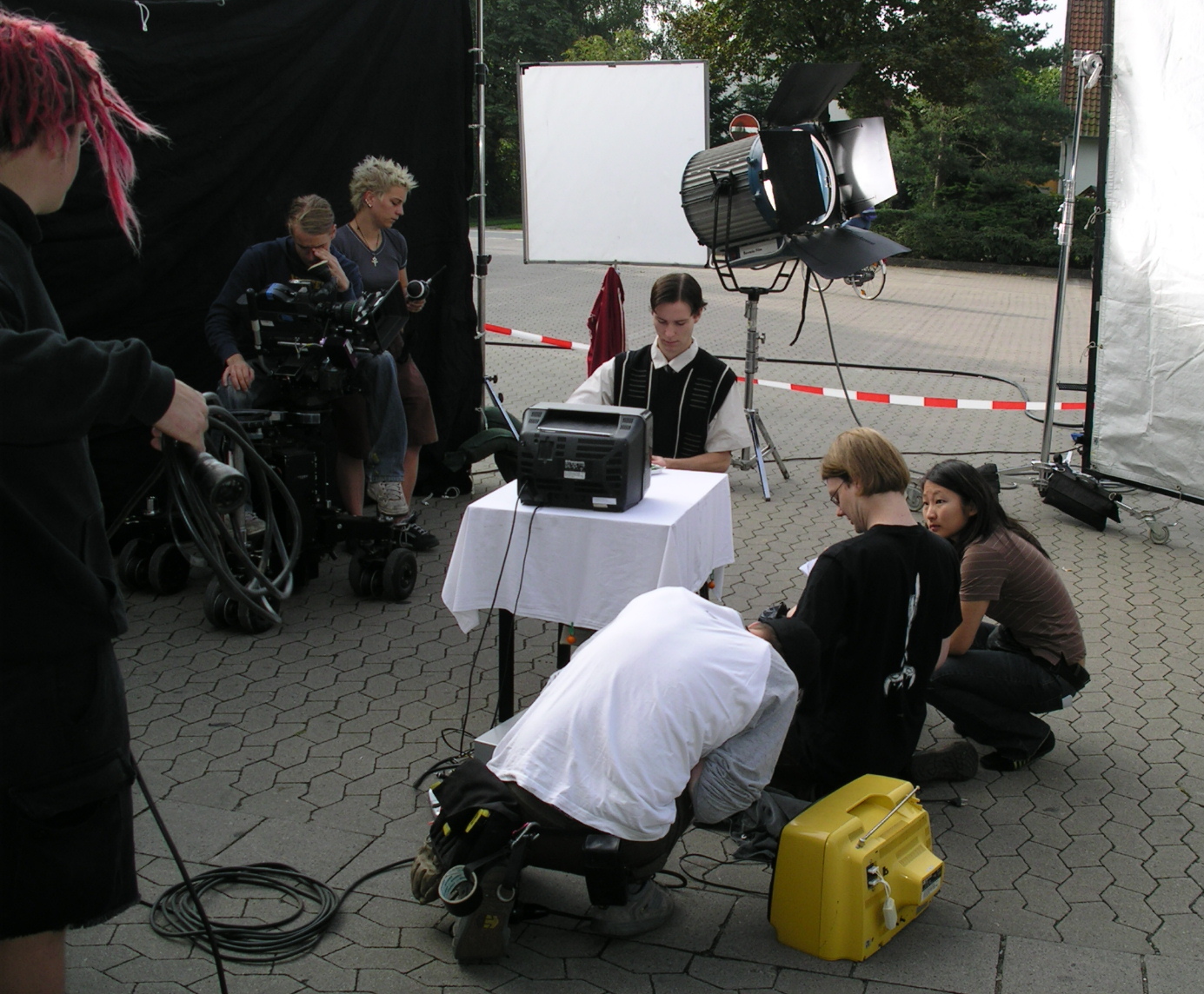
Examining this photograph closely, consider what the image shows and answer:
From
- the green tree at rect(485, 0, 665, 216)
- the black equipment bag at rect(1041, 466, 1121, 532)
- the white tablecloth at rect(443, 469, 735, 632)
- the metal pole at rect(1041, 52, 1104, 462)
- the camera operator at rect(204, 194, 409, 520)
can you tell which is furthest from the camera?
the green tree at rect(485, 0, 665, 216)

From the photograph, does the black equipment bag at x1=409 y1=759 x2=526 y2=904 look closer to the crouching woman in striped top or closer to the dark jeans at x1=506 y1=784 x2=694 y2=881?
the dark jeans at x1=506 y1=784 x2=694 y2=881

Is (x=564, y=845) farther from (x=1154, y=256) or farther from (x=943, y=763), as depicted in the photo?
(x=1154, y=256)

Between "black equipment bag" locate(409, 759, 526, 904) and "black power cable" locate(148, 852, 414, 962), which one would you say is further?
"black power cable" locate(148, 852, 414, 962)

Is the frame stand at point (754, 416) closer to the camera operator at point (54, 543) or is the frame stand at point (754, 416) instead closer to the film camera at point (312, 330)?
the film camera at point (312, 330)

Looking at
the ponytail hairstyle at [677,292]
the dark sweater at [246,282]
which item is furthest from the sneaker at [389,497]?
the ponytail hairstyle at [677,292]

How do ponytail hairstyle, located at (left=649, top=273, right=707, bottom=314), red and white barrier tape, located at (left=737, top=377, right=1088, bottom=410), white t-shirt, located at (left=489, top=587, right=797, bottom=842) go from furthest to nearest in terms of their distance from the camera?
red and white barrier tape, located at (left=737, top=377, right=1088, bottom=410), ponytail hairstyle, located at (left=649, top=273, right=707, bottom=314), white t-shirt, located at (left=489, top=587, right=797, bottom=842)

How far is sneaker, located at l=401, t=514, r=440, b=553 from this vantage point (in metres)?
6.00

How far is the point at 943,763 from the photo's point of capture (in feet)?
13.1

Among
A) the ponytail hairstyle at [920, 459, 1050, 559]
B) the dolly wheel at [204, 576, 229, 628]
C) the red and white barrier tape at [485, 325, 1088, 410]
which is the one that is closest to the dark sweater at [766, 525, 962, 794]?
the ponytail hairstyle at [920, 459, 1050, 559]

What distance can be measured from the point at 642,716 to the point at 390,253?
4.37m

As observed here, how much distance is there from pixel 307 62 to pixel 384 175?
0.82 metres

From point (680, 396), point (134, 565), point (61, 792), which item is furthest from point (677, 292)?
point (61, 792)

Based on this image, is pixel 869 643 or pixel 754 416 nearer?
pixel 869 643

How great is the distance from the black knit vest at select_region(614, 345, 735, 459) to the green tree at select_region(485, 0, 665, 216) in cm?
3282
